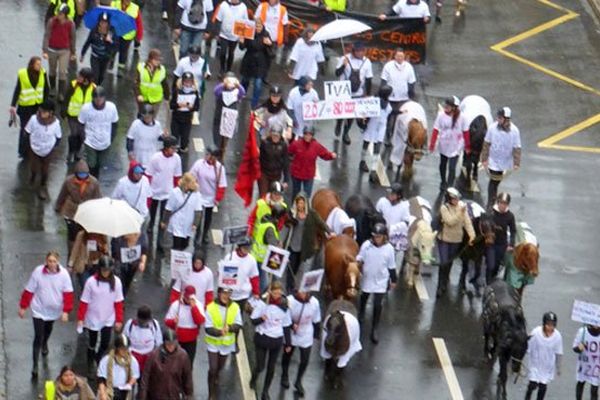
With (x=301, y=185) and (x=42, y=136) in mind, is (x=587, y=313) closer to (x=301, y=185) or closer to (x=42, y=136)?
(x=301, y=185)

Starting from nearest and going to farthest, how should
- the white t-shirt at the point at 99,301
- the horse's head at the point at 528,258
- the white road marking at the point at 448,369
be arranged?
the white t-shirt at the point at 99,301, the white road marking at the point at 448,369, the horse's head at the point at 528,258

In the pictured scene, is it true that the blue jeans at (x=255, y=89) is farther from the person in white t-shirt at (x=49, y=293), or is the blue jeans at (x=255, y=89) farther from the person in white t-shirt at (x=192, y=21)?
the person in white t-shirt at (x=49, y=293)

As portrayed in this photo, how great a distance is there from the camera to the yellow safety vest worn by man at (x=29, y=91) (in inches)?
1178

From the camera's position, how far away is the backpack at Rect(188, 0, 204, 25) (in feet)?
112

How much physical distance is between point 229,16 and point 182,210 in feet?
25.0

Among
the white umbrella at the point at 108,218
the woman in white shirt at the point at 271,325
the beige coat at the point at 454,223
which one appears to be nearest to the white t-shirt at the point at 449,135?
the beige coat at the point at 454,223

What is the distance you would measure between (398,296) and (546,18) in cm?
1362

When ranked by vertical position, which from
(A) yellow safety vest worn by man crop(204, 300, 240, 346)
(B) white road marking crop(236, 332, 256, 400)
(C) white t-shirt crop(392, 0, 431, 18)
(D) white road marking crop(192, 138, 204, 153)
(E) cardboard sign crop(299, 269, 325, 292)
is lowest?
(B) white road marking crop(236, 332, 256, 400)

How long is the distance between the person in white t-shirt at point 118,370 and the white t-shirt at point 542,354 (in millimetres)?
5315

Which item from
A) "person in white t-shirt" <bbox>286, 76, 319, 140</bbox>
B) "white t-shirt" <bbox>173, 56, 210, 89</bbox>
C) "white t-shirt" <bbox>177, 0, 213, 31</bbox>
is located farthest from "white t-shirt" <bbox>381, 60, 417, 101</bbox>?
"white t-shirt" <bbox>177, 0, 213, 31</bbox>

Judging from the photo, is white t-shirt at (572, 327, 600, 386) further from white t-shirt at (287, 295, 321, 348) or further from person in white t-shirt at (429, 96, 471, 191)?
person in white t-shirt at (429, 96, 471, 191)

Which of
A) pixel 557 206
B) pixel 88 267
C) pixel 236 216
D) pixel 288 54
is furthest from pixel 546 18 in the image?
pixel 88 267

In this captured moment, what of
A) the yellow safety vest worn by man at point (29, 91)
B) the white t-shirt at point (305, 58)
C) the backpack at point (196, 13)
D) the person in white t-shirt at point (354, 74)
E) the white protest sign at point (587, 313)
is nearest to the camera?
the white protest sign at point (587, 313)

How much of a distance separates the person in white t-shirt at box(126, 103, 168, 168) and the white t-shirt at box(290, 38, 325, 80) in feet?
17.4
